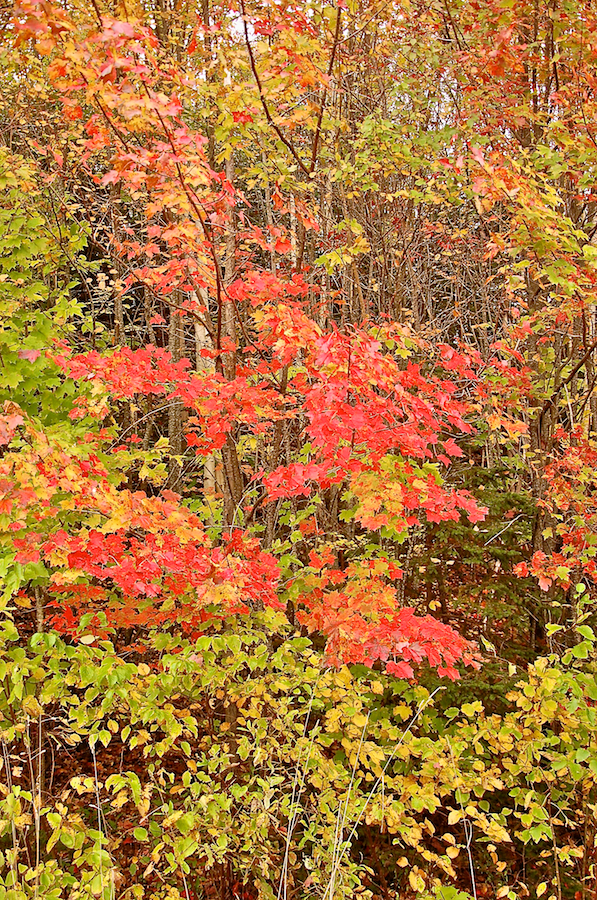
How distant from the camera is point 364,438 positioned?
10.5 feet

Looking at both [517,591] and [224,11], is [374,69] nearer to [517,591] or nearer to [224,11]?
[224,11]

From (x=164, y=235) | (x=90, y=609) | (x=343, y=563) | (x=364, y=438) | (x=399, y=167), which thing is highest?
(x=399, y=167)

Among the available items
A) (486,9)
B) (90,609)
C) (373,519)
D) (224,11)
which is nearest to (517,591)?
(373,519)

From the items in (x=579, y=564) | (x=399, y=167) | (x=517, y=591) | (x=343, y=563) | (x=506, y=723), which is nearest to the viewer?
(x=506, y=723)

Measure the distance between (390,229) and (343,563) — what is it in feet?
10.1

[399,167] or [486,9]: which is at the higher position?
[486,9]

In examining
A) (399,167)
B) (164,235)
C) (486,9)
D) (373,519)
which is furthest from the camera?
(399,167)

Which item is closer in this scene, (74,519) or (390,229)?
(74,519)

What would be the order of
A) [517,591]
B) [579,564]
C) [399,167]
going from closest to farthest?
[579,564], [517,591], [399,167]

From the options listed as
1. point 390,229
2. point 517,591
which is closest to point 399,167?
point 390,229

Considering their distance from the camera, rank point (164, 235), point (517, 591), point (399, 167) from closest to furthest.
A: point (164, 235) < point (517, 591) < point (399, 167)

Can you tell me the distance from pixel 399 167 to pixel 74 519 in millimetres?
3665

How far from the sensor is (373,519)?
3105mm

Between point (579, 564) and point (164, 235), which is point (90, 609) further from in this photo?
point (579, 564)
